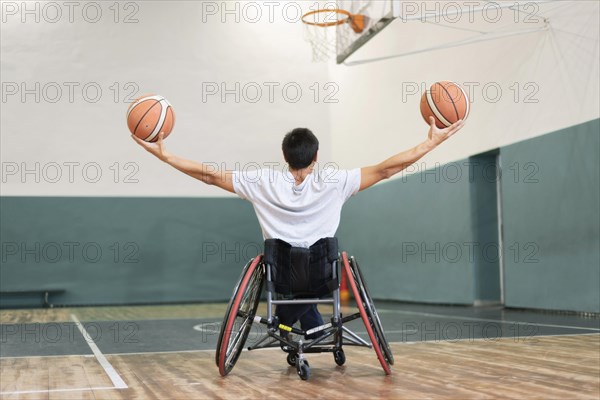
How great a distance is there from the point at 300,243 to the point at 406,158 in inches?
22.7

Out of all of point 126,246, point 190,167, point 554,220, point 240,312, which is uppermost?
point 190,167

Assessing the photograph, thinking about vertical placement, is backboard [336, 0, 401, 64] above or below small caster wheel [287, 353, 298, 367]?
above

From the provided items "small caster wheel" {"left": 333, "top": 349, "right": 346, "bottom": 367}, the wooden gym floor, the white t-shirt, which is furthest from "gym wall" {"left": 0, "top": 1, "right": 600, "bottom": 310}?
the white t-shirt

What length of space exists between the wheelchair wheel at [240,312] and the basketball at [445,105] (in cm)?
105

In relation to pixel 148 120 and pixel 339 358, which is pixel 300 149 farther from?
pixel 339 358

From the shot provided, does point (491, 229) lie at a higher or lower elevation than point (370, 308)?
higher

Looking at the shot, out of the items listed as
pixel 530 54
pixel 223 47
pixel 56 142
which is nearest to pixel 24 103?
pixel 56 142

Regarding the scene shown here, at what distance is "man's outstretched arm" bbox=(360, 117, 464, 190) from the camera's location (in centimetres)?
294

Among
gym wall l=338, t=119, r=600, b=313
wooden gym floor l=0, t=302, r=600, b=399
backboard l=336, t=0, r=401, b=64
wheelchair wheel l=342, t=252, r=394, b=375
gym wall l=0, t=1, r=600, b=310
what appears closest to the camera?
wooden gym floor l=0, t=302, r=600, b=399

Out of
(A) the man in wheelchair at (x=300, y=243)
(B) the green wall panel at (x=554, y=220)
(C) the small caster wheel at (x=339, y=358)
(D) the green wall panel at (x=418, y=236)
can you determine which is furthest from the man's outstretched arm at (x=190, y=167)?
(D) the green wall panel at (x=418, y=236)

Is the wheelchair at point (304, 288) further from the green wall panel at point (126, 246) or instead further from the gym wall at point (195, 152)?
the green wall panel at point (126, 246)

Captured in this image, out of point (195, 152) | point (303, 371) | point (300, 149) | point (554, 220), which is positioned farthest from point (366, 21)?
point (303, 371)

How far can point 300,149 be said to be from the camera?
3.06 metres

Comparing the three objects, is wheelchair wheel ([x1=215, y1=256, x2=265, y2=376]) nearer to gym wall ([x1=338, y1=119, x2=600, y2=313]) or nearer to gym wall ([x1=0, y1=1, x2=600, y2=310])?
gym wall ([x1=338, y1=119, x2=600, y2=313])
